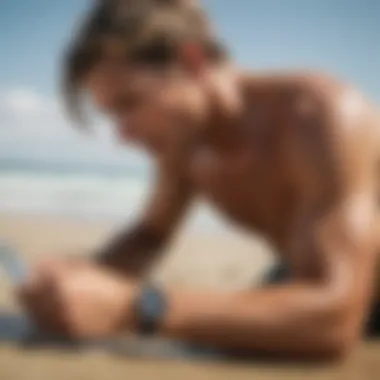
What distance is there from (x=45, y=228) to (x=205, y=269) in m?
0.18

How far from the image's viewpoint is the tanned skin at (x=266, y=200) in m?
0.66

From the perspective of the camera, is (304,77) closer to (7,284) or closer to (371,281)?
(371,281)

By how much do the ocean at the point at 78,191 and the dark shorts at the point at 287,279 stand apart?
8 cm

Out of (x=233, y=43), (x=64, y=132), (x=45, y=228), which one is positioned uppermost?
(x=233, y=43)

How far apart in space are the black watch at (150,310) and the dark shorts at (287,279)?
0.36 feet

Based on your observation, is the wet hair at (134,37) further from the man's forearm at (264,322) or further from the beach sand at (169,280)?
the man's forearm at (264,322)

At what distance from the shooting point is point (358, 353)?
2.31ft

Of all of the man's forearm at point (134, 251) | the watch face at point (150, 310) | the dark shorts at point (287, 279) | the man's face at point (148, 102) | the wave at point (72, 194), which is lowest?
the watch face at point (150, 310)

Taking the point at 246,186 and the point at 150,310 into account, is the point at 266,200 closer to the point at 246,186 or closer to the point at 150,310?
the point at 246,186

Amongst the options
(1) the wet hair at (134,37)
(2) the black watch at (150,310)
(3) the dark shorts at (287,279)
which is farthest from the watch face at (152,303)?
(1) the wet hair at (134,37)

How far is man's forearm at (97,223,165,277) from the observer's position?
0.74m

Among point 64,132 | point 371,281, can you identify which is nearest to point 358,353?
point 371,281

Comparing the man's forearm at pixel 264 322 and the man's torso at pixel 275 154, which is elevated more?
the man's torso at pixel 275 154

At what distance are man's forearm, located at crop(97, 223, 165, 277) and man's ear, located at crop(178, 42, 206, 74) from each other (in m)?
0.18
